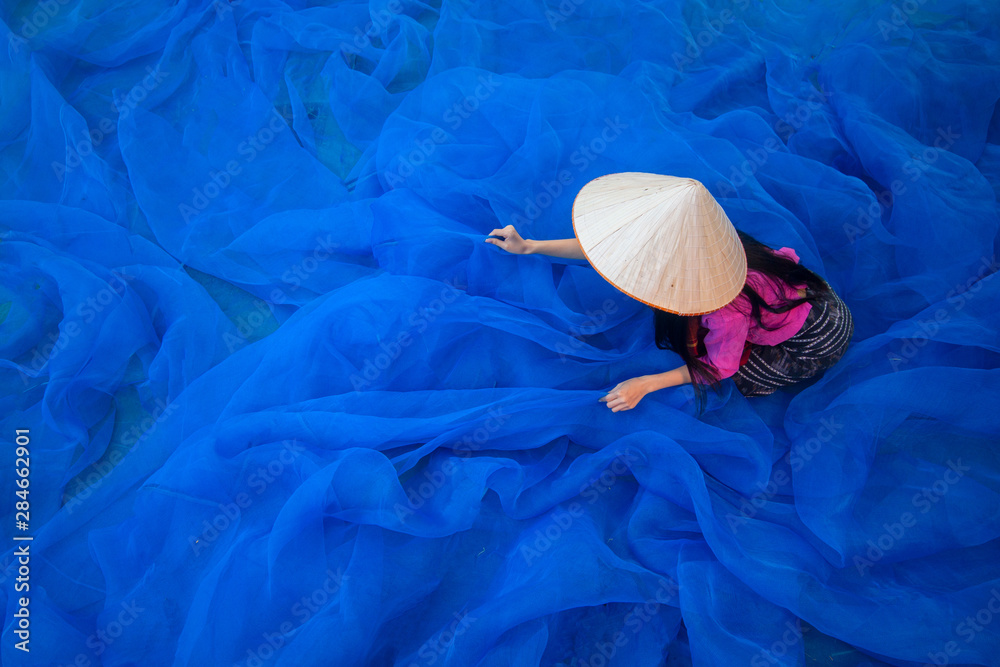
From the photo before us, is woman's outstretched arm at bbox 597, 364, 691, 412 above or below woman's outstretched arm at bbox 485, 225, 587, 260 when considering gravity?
below

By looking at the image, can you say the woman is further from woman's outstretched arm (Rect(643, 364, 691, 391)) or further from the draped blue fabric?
the draped blue fabric

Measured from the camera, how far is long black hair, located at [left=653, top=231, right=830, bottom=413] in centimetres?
142

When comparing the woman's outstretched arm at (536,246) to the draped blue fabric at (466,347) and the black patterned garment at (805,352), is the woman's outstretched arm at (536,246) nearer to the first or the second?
the draped blue fabric at (466,347)

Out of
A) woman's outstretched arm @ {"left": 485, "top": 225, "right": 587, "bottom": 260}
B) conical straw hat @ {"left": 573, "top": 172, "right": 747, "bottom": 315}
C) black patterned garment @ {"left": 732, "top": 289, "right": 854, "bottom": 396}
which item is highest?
conical straw hat @ {"left": 573, "top": 172, "right": 747, "bottom": 315}

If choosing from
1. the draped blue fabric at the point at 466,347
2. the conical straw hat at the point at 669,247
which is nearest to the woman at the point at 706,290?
the conical straw hat at the point at 669,247

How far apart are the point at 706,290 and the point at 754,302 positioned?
28cm

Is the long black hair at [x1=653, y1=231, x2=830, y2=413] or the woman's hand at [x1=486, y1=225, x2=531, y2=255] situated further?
the woman's hand at [x1=486, y1=225, x2=531, y2=255]

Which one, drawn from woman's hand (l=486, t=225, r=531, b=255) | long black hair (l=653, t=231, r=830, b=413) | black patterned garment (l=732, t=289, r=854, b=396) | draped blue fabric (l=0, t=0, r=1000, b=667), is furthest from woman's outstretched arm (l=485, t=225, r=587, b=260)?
black patterned garment (l=732, t=289, r=854, b=396)

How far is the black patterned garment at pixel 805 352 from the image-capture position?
1.51m

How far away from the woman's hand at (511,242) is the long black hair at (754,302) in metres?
0.40

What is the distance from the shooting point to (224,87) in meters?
2.06

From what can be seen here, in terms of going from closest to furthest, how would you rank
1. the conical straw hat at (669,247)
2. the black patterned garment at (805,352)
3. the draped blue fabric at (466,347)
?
the conical straw hat at (669,247)
the draped blue fabric at (466,347)
the black patterned garment at (805,352)

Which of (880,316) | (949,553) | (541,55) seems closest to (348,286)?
(541,55)

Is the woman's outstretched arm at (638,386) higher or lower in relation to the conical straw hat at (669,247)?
lower
